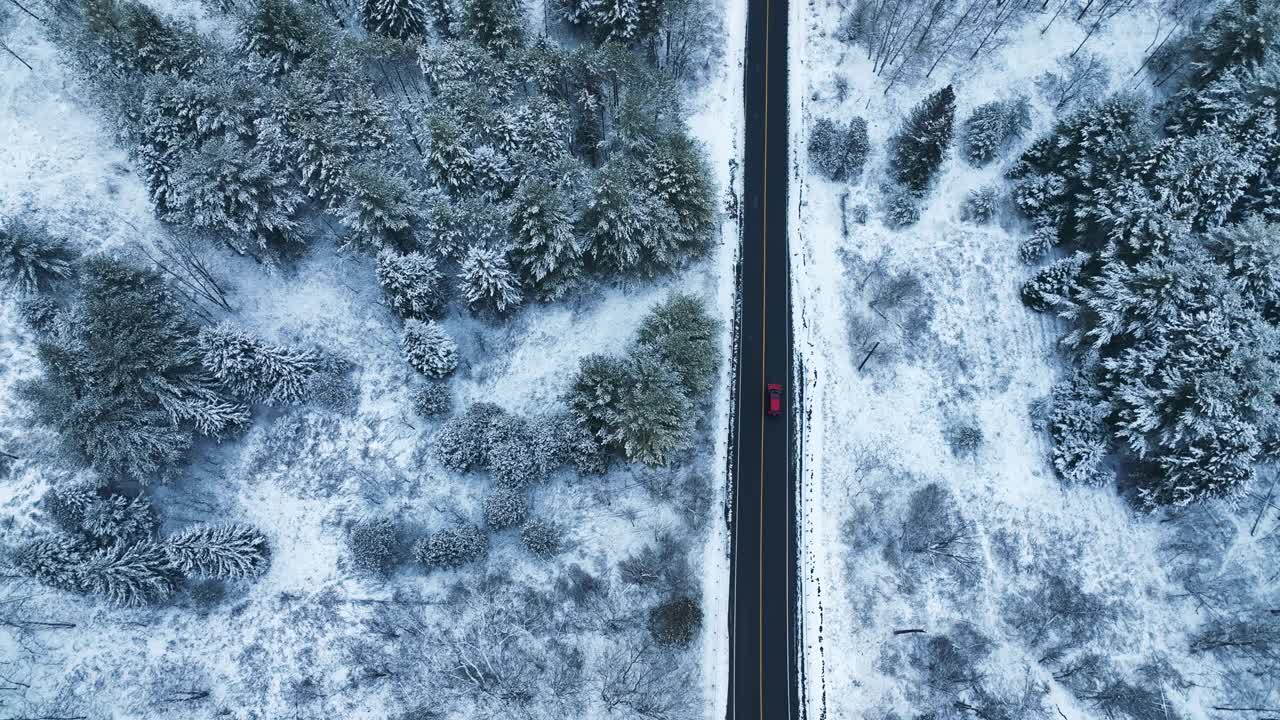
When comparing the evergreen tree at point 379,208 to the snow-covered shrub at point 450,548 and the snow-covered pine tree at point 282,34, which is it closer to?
the snow-covered pine tree at point 282,34

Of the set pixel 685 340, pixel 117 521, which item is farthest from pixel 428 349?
pixel 117 521

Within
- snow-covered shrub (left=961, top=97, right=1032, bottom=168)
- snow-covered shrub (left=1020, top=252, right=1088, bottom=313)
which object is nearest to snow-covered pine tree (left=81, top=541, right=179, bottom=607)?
snow-covered shrub (left=1020, top=252, right=1088, bottom=313)

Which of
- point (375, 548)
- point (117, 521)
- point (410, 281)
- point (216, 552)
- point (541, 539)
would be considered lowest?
point (216, 552)

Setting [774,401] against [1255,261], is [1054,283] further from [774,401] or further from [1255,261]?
[774,401]

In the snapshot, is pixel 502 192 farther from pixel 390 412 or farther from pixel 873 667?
pixel 873 667

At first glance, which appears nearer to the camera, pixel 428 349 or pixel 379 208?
pixel 379 208

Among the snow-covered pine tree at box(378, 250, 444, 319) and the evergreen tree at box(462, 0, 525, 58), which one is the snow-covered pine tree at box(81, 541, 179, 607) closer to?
the snow-covered pine tree at box(378, 250, 444, 319)

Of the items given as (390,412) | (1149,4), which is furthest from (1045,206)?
(390,412)
